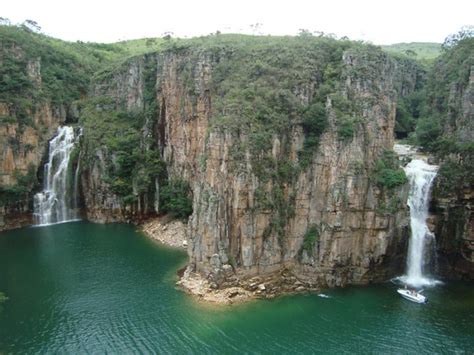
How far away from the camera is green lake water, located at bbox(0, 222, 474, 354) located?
99.9 feet

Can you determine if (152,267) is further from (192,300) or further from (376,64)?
(376,64)

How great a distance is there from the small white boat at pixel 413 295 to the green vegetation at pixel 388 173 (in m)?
7.69

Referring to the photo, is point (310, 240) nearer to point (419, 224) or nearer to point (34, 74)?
point (419, 224)

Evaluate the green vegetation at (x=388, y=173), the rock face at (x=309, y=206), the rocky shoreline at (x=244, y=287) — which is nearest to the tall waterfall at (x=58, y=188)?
the rock face at (x=309, y=206)

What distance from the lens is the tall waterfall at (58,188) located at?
5544 centimetres

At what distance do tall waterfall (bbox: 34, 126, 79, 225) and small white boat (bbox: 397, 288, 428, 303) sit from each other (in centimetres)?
3659

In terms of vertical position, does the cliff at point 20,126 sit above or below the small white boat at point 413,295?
above

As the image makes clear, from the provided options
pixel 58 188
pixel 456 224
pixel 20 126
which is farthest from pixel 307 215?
pixel 20 126

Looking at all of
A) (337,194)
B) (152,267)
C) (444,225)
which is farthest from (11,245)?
(444,225)

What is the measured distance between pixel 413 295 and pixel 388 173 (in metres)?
9.15

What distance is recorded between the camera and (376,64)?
41938 mm

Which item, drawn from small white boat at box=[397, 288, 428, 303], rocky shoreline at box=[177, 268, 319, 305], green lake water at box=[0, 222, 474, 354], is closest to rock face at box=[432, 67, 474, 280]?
green lake water at box=[0, 222, 474, 354]

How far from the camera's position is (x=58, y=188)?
57062 millimetres

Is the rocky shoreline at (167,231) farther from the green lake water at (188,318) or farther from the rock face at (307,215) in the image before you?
the rock face at (307,215)
